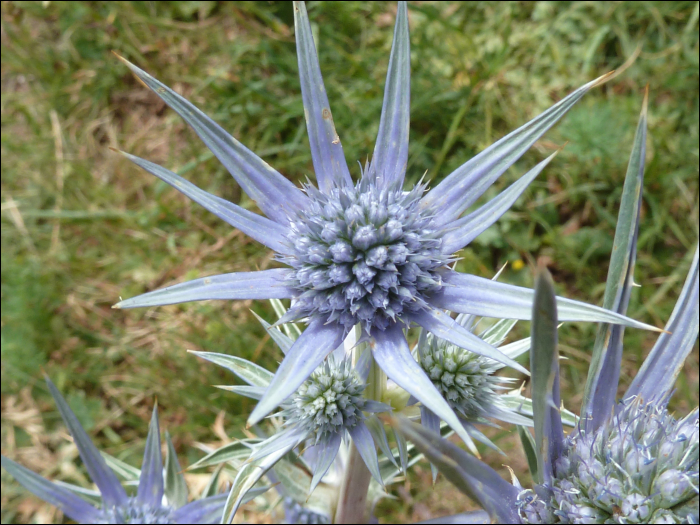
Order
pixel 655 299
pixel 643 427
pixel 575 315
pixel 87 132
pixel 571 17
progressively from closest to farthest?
pixel 575 315 → pixel 643 427 → pixel 655 299 → pixel 571 17 → pixel 87 132

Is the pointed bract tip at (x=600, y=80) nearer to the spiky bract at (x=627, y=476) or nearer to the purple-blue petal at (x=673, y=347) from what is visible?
the purple-blue petal at (x=673, y=347)

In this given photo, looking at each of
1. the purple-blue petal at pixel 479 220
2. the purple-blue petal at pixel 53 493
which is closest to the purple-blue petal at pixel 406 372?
the purple-blue petal at pixel 479 220

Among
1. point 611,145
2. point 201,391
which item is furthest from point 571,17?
point 201,391

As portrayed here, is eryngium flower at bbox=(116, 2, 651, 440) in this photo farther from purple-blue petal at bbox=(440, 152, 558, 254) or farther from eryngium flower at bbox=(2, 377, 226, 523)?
eryngium flower at bbox=(2, 377, 226, 523)

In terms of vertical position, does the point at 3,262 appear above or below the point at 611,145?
below

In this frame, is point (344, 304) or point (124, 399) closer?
point (344, 304)

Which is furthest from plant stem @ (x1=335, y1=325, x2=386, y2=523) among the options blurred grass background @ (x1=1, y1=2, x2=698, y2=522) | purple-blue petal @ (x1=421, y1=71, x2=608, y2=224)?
blurred grass background @ (x1=1, y1=2, x2=698, y2=522)

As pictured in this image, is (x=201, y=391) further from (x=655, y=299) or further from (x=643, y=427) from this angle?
(x=655, y=299)
